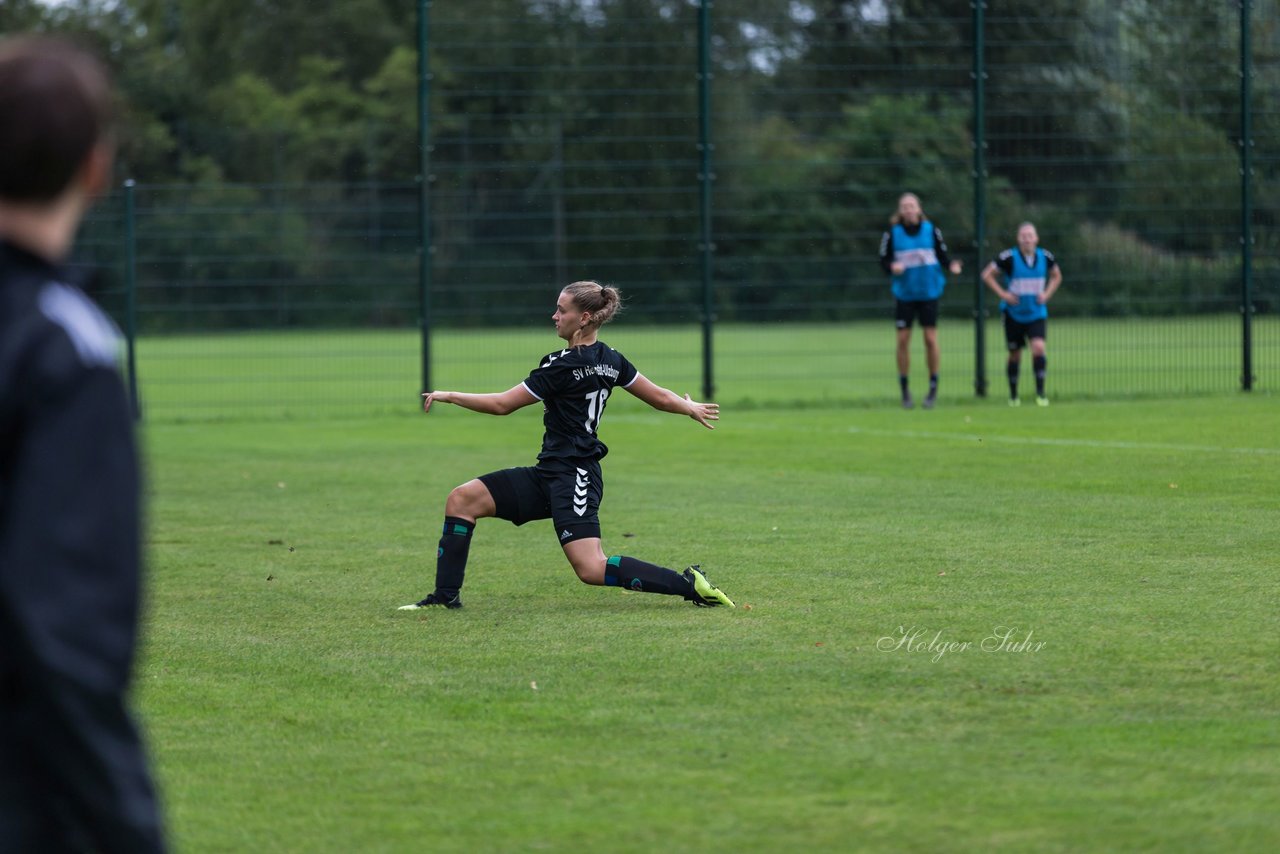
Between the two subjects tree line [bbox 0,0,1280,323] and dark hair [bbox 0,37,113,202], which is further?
tree line [bbox 0,0,1280,323]

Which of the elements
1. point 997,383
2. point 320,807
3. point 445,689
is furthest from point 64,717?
point 997,383

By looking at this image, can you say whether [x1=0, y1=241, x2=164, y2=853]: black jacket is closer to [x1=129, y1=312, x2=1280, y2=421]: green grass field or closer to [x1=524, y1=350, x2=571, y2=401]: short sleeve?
[x1=524, y1=350, x2=571, y2=401]: short sleeve

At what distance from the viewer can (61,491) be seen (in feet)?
6.73

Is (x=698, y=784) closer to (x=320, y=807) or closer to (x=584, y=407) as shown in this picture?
(x=320, y=807)

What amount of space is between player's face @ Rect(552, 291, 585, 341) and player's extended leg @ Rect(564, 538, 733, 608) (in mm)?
947

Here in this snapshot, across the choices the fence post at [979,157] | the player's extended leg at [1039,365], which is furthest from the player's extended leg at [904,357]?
the fence post at [979,157]

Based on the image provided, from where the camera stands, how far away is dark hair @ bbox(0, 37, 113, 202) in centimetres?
204

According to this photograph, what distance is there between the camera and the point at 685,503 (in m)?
10.9

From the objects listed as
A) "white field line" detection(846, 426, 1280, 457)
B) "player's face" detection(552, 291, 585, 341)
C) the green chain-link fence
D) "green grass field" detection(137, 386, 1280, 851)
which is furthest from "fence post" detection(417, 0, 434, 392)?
"player's face" detection(552, 291, 585, 341)

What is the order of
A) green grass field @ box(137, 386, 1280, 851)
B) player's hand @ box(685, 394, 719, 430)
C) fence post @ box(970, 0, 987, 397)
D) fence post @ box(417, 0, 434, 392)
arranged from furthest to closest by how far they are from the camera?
fence post @ box(970, 0, 987, 397) < fence post @ box(417, 0, 434, 392) < player's hand @ box(685, 394, 719, 430) < green grass field @ box(137, 386, 1280, 851)

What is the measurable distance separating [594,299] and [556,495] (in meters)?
0.89

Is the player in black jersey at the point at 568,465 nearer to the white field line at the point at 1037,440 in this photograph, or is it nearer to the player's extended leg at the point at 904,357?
the white field line at the point at 1037,440

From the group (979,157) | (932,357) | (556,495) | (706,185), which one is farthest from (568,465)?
(979,157)

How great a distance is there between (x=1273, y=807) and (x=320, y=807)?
2.38 m
